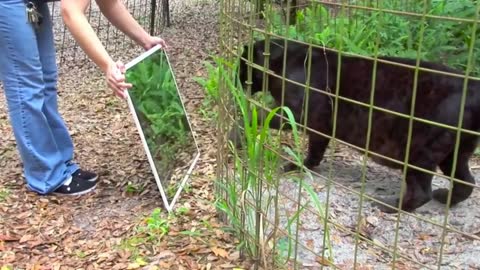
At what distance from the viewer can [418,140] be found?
127 inches

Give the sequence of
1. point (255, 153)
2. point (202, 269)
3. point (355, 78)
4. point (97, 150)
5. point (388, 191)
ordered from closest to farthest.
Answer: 1. point (255, 153)
2. point (202, 269)
3. point (355, 78)
4. point (388, 191)
5. point (97, 150)

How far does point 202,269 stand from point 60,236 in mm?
889

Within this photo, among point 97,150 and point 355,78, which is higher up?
point 355,78

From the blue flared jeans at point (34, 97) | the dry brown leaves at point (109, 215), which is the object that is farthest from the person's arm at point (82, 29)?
the dry brown leaves at point (109, 215)

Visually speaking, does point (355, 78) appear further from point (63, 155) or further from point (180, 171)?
point (63, 155)

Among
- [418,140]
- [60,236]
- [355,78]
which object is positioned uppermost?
[355,78]

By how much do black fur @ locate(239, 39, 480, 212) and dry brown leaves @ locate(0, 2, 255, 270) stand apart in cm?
84

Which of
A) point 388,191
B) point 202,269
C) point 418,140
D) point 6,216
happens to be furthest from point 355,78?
point 6,216

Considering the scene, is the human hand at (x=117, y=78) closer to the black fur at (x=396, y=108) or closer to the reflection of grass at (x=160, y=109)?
the reflection of grass at (x=160, y=109)

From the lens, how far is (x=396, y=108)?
328 centimetres

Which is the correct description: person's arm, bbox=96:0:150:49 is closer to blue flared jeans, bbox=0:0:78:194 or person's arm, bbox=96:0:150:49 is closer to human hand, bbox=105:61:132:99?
blue flared jeans, bbox=0:0:78:194

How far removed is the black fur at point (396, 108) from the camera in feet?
10.3

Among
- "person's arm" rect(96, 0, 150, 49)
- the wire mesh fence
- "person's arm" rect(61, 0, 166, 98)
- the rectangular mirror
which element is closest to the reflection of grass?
the rectangular mirror

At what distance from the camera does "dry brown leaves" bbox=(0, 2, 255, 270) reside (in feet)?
10.1
